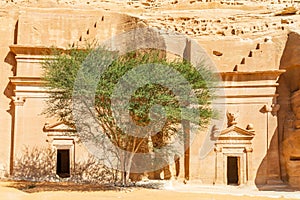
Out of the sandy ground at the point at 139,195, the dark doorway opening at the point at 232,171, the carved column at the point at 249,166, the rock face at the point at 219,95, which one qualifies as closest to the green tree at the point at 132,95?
the sandy ground at the point at 139,195

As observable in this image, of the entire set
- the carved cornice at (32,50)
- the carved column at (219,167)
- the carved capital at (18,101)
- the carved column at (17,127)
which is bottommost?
the carved column at (219,167)

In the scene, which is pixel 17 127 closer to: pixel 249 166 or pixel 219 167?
pixel 219 167

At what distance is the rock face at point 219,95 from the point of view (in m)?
20.1

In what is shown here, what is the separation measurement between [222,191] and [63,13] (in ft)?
42.9

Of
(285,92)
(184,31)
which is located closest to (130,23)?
(184,31)

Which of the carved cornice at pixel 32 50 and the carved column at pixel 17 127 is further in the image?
the carved cornice at pixel 32 50

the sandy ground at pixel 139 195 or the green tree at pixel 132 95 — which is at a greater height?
the green tree at pixel 132 95

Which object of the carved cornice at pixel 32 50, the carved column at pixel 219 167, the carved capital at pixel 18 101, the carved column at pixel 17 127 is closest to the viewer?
the carved column at pixel 219 167

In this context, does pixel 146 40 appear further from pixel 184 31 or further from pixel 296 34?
pixel 296 34

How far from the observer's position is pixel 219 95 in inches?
818

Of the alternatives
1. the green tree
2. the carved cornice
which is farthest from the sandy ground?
the carved cornice

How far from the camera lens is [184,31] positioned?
24125mm

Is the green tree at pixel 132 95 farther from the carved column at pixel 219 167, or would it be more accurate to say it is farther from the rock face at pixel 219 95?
the rock face at pixel 219 95

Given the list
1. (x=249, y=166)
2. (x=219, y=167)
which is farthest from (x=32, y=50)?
(x=249, y=166)
